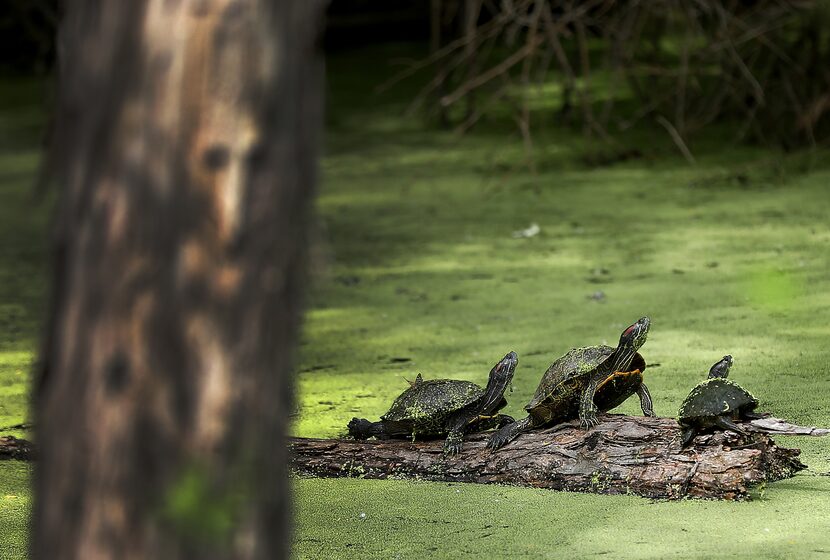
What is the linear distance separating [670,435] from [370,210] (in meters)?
3.49

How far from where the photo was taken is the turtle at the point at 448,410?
2711mm

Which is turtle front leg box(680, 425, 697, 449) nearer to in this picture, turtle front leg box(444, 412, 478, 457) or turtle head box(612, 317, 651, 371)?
turtle head box(612, 317, 651, 371)

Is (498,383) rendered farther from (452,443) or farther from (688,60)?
(688,60)

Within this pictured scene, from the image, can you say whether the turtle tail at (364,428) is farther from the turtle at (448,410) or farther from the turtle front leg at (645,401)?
the turtle front leg at (645,401)

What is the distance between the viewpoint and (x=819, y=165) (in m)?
5.92

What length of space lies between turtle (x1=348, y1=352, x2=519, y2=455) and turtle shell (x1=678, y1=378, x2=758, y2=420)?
0.48 metres

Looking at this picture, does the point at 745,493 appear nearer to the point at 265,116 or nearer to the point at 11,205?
the point at 265,116

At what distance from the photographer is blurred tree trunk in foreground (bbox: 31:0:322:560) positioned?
4.26 feet

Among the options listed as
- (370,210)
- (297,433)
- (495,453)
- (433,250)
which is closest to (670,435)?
(495,453)

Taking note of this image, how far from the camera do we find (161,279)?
4.27 ft

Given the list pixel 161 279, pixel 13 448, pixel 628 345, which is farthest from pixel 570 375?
pixel 161 279

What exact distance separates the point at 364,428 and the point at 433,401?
0.75ft

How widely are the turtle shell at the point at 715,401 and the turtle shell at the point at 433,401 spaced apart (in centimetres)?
50

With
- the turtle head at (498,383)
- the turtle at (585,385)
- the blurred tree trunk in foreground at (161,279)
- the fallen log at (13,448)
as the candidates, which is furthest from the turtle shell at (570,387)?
the blurred tree trunk in foreground at (161,279)
